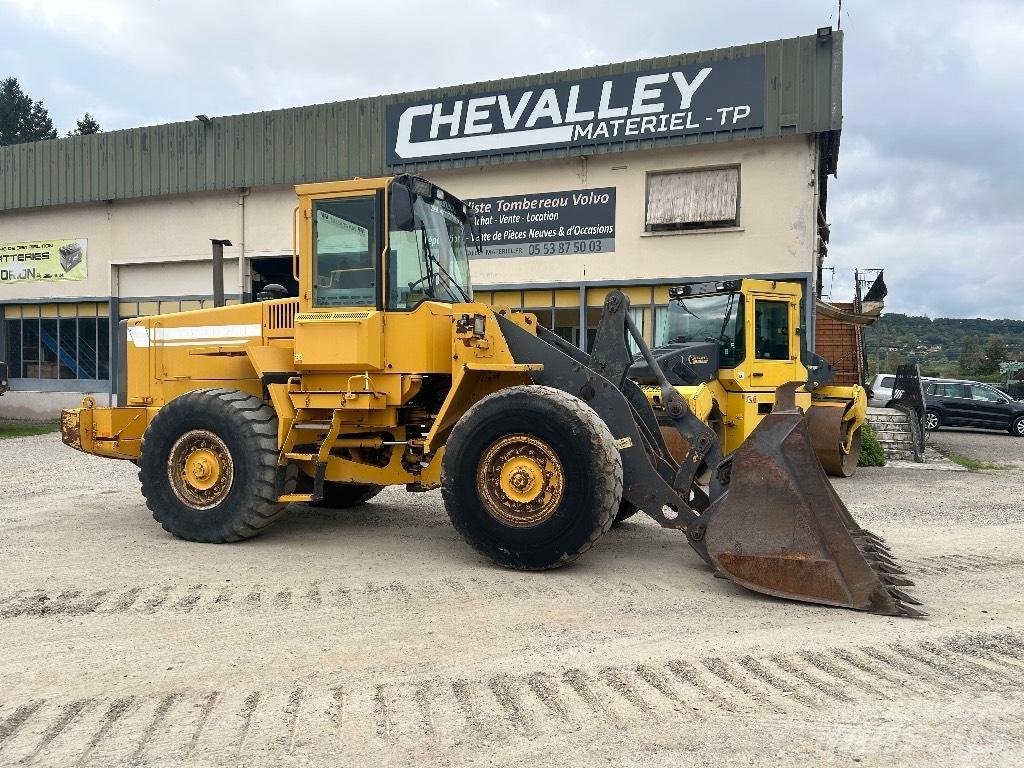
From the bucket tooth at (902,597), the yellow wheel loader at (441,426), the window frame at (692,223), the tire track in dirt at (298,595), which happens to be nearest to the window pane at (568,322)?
the window frame at (692,223)

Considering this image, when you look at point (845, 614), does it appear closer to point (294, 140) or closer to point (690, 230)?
point (690, 230)

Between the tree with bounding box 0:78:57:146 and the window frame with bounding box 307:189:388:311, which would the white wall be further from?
the tree with bounding box 0:78:57:146

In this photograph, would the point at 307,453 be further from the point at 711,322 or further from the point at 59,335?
the point at 59,335

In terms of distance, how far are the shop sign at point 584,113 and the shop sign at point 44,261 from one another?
9.81 meters

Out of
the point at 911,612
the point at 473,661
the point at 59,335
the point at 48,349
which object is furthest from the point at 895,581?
the point at 48,349

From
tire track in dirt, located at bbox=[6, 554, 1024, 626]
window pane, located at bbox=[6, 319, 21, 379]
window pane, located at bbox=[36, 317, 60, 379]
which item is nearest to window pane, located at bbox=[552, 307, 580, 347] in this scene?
tire track in dirt, located at bbox=[6, 554, 1024, 626]

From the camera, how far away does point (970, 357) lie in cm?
5584

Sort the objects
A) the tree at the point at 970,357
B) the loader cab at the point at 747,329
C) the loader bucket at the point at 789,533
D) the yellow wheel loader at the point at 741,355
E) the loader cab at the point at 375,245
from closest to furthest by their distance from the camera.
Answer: the loader bucket at the point at 789,533, the loader cab at the point at 375,245, the yellow wheel loader at the point at 741,355, the loader cab at the point at 747,329, the tree at the point at 970,357

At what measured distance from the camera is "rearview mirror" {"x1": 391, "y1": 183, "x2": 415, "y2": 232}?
6.45m

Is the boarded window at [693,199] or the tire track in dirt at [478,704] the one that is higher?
the boarded window at [693,199]

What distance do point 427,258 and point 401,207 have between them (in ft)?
1.77

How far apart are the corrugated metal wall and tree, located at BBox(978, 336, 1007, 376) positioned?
42.0 metres

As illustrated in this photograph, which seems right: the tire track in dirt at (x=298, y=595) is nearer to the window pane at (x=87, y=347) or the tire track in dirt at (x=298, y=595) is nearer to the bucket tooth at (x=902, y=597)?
the bucket tooth at (x=902, y=597)

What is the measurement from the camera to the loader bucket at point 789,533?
16.9 feet
